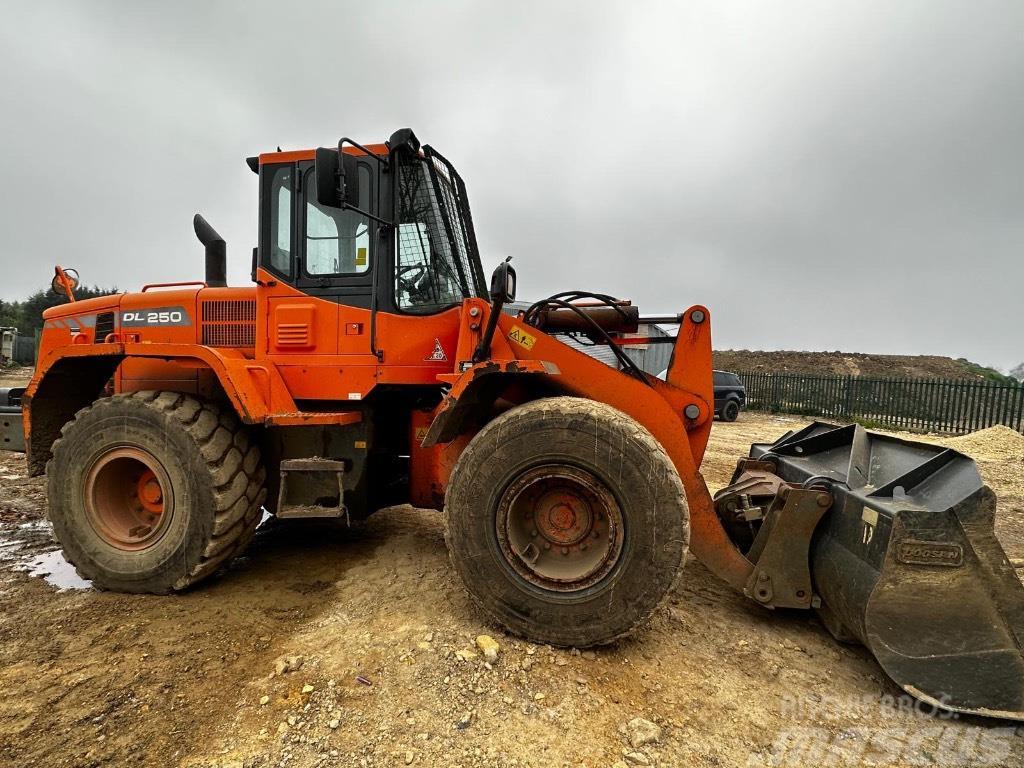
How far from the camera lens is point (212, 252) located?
432 centimetres

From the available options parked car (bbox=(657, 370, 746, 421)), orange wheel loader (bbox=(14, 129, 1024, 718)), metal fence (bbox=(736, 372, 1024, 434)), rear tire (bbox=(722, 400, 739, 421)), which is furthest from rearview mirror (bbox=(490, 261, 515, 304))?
metal fence (bbox=(736, 372, 1024, 434))

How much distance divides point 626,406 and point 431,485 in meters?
1.50

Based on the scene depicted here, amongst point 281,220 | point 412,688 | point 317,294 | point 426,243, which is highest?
point 281,220

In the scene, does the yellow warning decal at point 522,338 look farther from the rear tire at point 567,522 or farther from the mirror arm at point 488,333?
the rear tire at point 567,522

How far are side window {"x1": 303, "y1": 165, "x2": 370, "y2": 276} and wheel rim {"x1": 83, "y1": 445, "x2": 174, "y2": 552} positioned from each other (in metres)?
1.65

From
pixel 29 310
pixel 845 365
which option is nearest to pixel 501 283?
pixel 845 365

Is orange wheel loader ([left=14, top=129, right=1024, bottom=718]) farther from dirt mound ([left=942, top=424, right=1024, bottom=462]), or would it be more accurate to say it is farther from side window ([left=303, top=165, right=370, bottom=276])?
dirt mound ([left=942, top=424, right=1024, bottom=462])

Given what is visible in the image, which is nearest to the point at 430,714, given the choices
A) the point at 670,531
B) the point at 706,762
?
the point at 706,762

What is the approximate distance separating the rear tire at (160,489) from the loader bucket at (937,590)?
3.45 meters

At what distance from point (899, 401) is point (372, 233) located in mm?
19285

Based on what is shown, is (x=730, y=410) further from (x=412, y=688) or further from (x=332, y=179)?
(x=412, y=688)

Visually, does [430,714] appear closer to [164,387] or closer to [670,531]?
[670,531]

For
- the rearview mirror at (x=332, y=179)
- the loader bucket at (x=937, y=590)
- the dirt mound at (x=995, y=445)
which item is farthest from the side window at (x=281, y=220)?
the dirt mound at (x=995, y=445)

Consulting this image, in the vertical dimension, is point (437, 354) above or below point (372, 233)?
below
